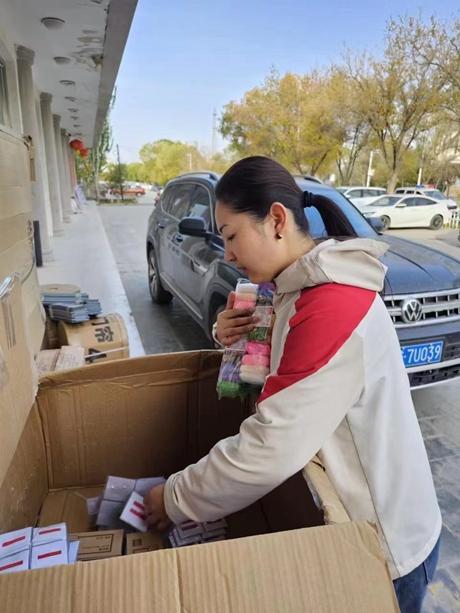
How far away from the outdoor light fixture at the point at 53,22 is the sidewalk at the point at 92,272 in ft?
10.9

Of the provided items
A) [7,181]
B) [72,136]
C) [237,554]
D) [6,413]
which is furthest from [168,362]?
[72,136]

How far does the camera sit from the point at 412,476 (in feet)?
3.34

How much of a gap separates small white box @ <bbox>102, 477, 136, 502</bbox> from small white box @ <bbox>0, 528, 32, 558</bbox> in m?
0.45

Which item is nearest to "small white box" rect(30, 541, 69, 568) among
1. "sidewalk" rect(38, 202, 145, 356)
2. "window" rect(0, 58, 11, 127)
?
"sidewalk" rect(38, 202, 145, 356)

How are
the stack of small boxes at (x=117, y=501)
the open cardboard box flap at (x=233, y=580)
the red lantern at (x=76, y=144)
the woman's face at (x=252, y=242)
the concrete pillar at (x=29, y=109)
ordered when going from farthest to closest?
the red lantern at (x=76, y=144) < the concrete pillar at (x=29, y=109) < the stack of small boxes at (x=117, y=501) < the woman's face at (x=252, y=242) < the open cardboard box flap at (x=233, y=580)

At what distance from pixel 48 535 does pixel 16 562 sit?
133mm

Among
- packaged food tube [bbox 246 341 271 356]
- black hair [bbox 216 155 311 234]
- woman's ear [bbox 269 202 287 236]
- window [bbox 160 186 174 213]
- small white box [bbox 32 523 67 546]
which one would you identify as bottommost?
small white box [bbox 32 523 67 546]

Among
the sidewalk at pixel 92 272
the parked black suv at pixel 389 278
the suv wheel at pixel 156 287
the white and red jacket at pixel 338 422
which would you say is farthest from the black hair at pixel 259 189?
the suv wheel at pixel 156 287

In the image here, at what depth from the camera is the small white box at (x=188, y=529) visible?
133 cm

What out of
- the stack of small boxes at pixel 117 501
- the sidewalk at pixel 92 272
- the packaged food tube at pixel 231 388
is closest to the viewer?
the packaged food tube at pixel 231 388

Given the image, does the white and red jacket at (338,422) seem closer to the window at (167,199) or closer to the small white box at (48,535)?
the small white box at (48,535)

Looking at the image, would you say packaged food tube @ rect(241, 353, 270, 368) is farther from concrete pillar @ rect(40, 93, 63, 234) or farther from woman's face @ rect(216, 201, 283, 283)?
concrete pillar @ rect(40, 93, 63, 234)

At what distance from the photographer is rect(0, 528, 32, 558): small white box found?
1.07 m

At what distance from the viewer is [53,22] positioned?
18.8ft
